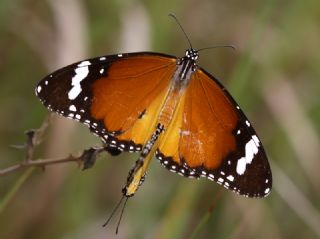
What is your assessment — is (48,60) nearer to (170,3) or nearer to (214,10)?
(170,3)

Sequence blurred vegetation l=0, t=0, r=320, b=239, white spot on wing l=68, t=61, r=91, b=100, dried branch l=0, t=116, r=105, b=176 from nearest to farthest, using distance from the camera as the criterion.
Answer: dried branch l=0, t=116, r=105, b=176 < white spot on wing l=68, t=61, r=91, b=100 < blurred vegetation l=0, t=0, r=320, b=239

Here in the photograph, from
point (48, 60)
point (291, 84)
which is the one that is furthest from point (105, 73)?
point (291, 84)

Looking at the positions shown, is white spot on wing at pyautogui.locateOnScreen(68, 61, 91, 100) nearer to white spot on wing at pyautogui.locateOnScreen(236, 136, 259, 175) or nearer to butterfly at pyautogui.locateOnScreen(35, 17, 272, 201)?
butterfly at pyautogui.locateOnScreen(35, 17, 272, 201)

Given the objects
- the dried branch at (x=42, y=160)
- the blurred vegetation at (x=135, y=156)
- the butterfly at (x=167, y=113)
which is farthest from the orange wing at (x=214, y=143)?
the blurred vegetation at (x=135, y=156)

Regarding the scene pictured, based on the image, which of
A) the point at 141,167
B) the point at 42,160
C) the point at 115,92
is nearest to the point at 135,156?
the point at 115,92

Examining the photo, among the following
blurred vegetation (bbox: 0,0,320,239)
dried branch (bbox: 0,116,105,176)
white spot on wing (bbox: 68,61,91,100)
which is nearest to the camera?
dried branch (bbox: 0,116,105,176)

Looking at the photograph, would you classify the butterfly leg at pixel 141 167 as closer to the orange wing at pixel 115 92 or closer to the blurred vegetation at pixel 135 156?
the orange wing at pixel 115 92

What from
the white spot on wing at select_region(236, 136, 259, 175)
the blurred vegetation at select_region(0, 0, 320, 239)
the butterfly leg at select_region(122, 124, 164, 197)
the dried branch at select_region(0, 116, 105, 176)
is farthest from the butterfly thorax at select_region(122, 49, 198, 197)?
the blurred vegetation at select_region(0, 0, 320, 239)
